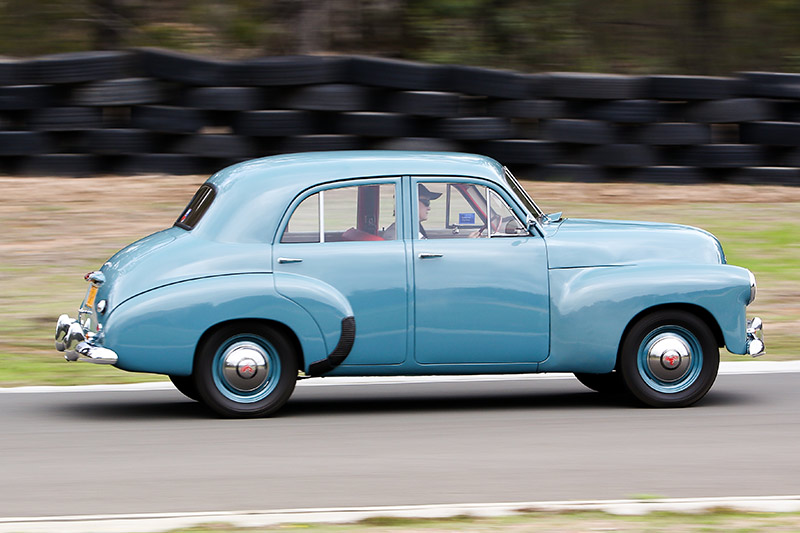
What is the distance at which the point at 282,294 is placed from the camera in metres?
6.89

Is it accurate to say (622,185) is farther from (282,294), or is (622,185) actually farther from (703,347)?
(282,294)

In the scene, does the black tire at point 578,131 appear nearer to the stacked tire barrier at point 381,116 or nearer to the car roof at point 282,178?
the stacked tire barrier at point 381,116

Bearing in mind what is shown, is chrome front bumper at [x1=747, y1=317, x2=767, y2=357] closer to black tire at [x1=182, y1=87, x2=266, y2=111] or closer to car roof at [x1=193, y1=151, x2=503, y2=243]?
car roof at [x1=193, y1=151, x2=503, y2=243]

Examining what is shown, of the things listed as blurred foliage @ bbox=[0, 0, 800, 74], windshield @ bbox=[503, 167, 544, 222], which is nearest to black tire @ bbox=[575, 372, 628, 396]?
windshield @ bbox=[503, 167, 544, 222]

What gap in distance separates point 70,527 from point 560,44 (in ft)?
46.7

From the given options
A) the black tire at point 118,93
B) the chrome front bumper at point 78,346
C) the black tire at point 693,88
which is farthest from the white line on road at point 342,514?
the black tire at point 693,88

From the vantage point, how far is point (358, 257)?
7004 millimetres

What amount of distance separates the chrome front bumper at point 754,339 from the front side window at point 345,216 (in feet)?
7.83

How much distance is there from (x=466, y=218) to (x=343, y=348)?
1.12 m

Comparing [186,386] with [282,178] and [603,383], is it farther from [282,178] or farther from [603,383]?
[603,383]

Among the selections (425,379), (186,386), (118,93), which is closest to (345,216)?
(186,386)

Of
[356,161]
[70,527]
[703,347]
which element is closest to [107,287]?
[356,161]

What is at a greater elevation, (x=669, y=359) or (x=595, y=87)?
(x=595, y=87)

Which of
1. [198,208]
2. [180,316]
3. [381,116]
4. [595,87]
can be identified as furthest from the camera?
[595,87]
